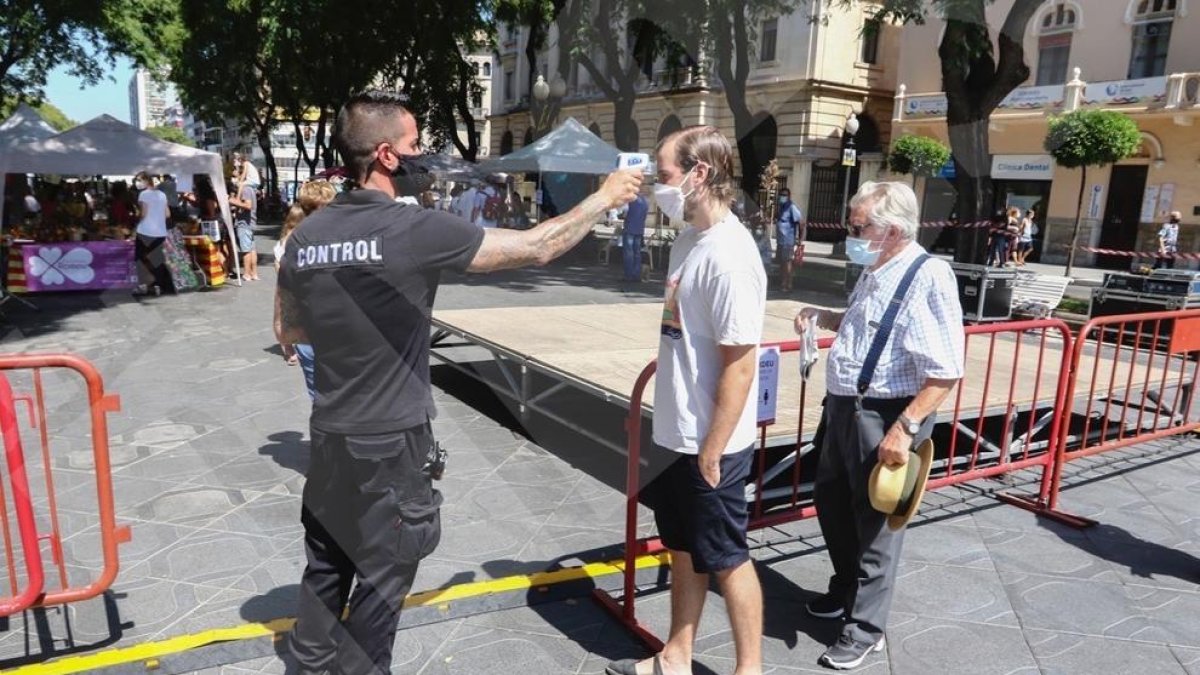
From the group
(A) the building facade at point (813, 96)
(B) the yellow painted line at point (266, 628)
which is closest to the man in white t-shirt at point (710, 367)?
(B) the yellow painted line at point (266, 628)

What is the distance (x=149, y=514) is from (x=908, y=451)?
3788 mm

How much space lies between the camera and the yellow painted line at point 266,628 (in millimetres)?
2912

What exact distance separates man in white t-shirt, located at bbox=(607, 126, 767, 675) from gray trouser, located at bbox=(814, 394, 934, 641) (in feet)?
1.97

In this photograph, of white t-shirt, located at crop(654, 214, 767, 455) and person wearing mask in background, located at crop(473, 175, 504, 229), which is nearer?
white t-shirt, located at crop(654, 214, 767, 455)

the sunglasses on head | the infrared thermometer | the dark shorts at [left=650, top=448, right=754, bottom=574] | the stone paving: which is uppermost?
the infrared thermometer

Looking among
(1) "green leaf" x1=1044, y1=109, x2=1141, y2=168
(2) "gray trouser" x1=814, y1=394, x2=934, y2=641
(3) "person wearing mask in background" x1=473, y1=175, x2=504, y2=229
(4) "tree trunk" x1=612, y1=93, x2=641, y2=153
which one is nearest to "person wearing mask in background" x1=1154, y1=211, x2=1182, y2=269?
(1) "green leaf" x1=1044, y1=109, x2=1141, y2=168

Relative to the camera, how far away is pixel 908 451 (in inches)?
115

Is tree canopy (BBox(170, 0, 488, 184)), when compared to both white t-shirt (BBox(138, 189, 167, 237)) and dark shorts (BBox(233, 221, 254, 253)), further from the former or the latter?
white t-shirt (BBox(138, 189, 167, 237))

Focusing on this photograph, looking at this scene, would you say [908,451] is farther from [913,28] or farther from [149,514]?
[913,28]

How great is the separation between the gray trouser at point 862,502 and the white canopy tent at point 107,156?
1176 centimetres

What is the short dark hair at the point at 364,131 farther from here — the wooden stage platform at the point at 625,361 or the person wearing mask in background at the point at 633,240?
the person wearing mask in background at the point at 633,240

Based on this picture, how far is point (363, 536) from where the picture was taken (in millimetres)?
2455

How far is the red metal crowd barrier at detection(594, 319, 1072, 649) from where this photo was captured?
11.4ft

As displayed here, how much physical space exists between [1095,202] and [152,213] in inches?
955
